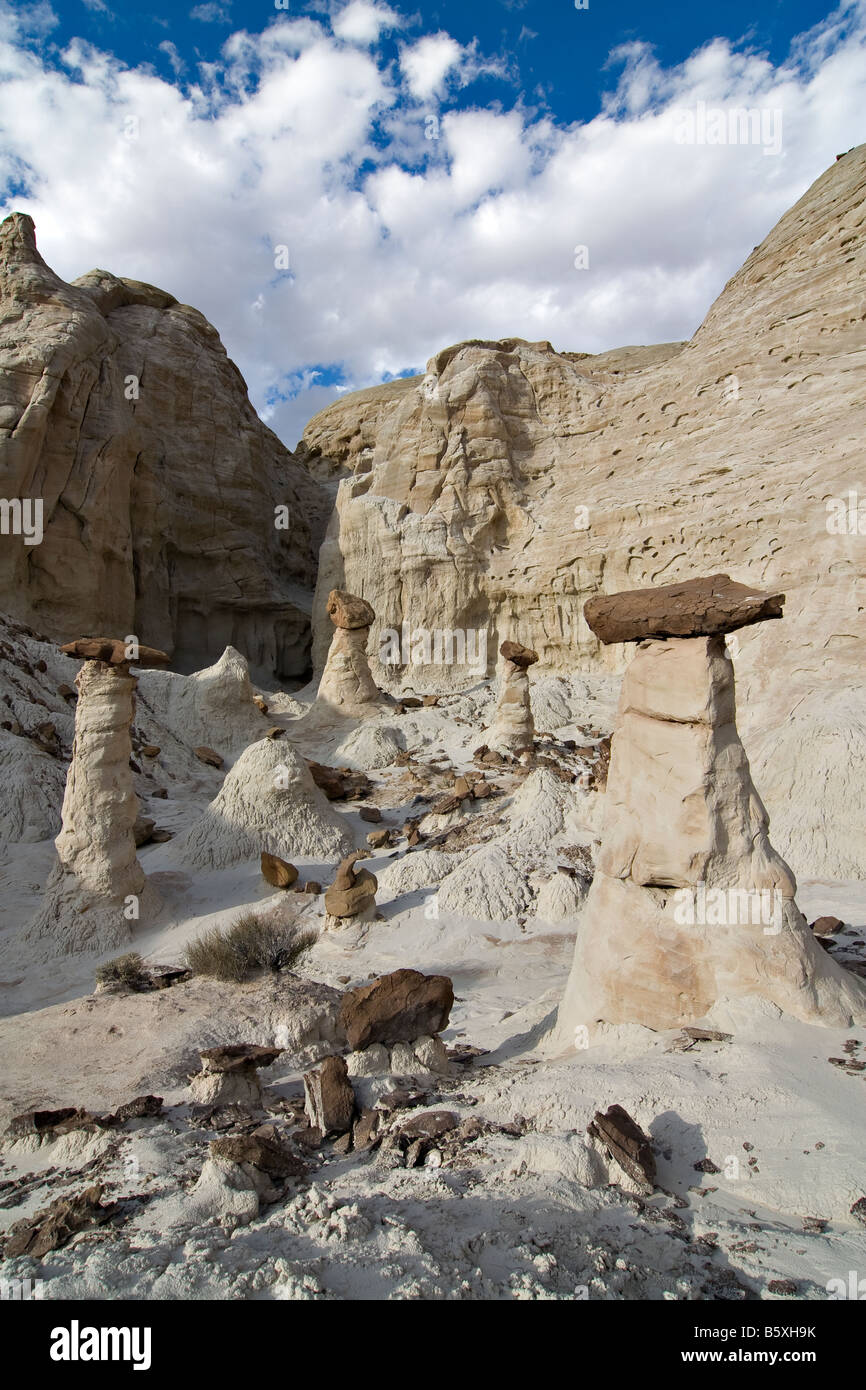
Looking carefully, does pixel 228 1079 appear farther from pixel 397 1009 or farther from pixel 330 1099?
pixel 397 1009

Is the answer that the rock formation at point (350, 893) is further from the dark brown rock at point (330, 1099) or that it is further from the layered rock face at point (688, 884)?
the dark brown rock at point (330, 1099)

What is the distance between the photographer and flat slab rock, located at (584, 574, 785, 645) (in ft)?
14.7

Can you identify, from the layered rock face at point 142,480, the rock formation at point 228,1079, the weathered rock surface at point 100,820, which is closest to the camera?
the rock formation at point 228,1079

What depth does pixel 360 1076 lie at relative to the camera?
16.3 ft

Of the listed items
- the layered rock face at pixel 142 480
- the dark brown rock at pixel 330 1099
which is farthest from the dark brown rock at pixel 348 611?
the dark brown rock at pixel 330 1099

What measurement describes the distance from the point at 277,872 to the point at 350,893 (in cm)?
161

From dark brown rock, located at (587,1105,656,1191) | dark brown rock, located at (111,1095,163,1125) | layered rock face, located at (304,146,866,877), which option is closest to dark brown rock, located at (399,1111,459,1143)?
dark brown rock, located at (587,1105,656,1191)

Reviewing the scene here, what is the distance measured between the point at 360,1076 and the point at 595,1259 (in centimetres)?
264

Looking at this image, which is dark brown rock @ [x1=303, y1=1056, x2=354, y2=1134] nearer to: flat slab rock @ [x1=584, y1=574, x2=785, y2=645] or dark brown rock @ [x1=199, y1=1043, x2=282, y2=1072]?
dark brown rock @ [x1=199, y1=1043, x2=282, y2=1072]

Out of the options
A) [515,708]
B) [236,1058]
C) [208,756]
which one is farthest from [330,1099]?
[208,756]

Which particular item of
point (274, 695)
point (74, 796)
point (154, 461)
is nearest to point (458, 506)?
point (274, 695)

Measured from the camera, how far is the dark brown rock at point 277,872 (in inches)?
398

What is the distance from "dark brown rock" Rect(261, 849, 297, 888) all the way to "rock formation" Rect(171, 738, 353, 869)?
869 millimetres

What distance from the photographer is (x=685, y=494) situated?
60.6 ft
